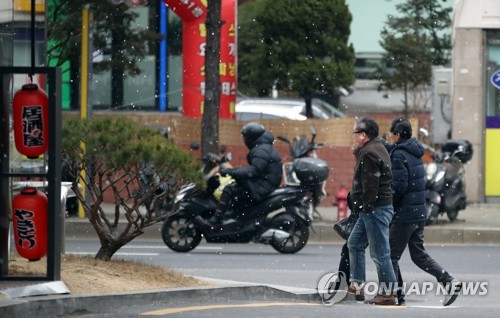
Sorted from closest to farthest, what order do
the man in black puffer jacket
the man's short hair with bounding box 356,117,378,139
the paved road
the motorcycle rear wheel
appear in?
1. the paved road
2. the man's short hair with bounding box 356,117,378,139
3. the man in black puffer jacket
4. the motorcycle rear wheel

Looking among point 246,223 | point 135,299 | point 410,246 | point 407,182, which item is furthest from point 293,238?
point 135,299

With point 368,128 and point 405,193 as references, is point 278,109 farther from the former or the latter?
point 368,128

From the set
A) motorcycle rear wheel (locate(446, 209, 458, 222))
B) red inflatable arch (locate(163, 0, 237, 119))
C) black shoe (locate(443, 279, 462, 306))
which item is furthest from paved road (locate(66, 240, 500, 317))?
red inflatable arch (locate(163, 0, 237, 119))

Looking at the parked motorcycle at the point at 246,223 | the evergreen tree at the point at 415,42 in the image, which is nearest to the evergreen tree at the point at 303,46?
the evergreen tree at the point at 415,42

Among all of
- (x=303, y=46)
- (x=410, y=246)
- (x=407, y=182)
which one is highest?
(x=303, y=46)

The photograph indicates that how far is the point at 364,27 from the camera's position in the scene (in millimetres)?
41750

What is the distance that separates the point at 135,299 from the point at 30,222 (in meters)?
1.00

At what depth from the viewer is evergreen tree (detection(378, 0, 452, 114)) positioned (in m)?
39.0

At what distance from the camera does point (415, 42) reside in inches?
1544

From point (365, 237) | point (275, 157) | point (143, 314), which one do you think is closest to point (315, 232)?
point (275, 157)

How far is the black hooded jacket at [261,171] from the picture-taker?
1855 centimetres

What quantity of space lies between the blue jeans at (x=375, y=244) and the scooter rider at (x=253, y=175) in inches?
235

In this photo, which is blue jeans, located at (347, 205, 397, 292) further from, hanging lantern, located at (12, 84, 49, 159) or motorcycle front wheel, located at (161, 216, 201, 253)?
motorcycle front wheel, located at (161, 216, 201, 253)

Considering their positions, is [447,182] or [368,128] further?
[447,182]
